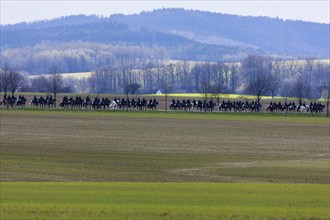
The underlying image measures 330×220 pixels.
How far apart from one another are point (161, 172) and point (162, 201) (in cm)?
919

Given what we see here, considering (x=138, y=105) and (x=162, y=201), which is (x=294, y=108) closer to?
(x=138, y=105)

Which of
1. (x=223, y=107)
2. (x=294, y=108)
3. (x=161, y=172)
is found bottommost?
(x=161, y=172)

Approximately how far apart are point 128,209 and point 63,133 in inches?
1230

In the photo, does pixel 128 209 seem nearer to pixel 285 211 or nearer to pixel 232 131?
pixel 285 211

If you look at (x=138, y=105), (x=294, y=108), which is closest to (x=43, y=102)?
(x=138, y=105)

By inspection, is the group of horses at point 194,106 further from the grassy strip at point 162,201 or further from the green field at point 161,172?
the grassy strip at point 162,201

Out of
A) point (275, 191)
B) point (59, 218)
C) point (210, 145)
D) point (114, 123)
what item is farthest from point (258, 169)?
point (114, 123)

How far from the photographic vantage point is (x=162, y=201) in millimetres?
22906

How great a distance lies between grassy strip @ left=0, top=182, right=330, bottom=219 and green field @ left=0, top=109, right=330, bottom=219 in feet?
0.08

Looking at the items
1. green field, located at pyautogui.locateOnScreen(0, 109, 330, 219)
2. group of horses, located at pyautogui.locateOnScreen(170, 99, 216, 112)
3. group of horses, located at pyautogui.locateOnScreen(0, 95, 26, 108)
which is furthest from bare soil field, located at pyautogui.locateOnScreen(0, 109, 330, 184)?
group of horses, located at pyautogui.locateOnScreen(170, 99, 216, 112)

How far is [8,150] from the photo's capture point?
39.8 metres

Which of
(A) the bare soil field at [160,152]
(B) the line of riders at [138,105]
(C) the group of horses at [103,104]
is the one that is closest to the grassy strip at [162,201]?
(A) the bare soil field at [160,152]

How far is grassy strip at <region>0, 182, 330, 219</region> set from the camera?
20719 mm

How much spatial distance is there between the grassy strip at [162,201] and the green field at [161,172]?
1.0 inches
